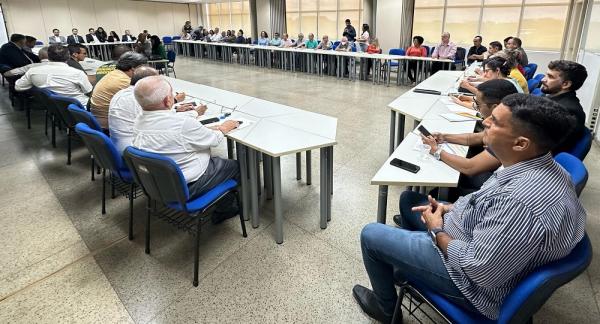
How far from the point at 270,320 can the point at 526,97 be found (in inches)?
59.6

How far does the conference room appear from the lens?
106 cm

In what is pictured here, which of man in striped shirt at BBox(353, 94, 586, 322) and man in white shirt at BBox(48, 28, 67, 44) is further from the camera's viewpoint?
man in white shirt at BBox(48, 28, 67, 44)

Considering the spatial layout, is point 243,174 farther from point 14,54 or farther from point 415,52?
point 415,52

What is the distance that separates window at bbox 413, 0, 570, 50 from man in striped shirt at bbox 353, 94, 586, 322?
10277mm

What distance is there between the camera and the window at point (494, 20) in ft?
29.0

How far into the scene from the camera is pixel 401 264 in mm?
1343

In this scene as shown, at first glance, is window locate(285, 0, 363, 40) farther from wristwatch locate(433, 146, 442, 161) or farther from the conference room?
wristwatch locate(433, 146, 442, 161)

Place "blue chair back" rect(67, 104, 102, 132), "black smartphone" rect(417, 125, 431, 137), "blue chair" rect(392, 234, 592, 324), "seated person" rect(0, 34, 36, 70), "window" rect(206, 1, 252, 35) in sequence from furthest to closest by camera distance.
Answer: "window" rect(206, 1, 252, 35) < "seated person" rect(0, 34, 36, 70) < "blue chair back" rect(67, 104, 102, 132) < "black smartphone" rect(417, 125, 431, 137) < "blue chair" rect(392, 234, 592, 324)

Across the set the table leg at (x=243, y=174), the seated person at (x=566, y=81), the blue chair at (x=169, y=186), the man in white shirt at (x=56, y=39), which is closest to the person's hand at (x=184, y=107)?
the table leg at (x=243, y=174)

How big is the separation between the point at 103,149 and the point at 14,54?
552 centimetres

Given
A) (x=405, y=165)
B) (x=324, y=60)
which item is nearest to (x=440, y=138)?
(x=405, y=165)

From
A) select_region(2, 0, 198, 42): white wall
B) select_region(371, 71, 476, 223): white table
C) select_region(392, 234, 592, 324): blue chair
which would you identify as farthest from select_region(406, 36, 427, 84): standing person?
select_region(2, 0, 198, 42): white wall

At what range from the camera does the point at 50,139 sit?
4.47 meters

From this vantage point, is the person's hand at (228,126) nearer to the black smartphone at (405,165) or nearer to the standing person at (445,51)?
the black smartphone at (405,165)
